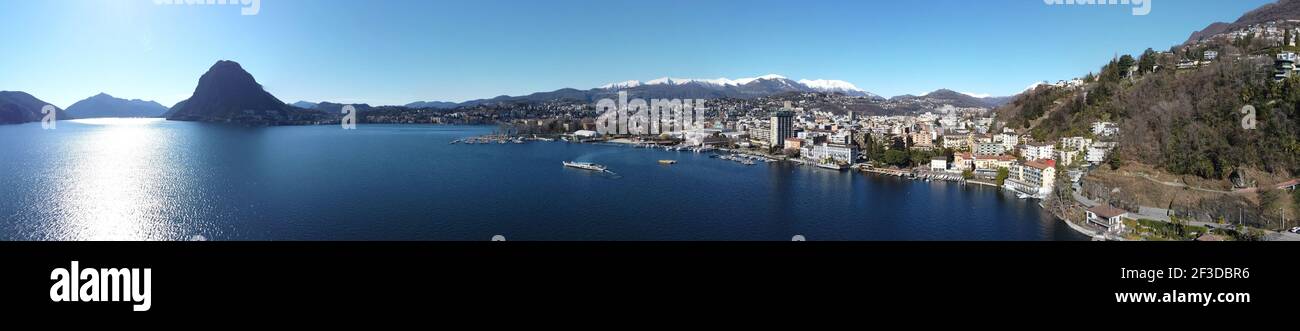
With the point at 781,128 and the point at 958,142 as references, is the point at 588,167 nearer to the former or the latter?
the point at 781,128

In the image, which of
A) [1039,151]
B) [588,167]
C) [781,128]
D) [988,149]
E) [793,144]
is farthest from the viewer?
[781,128]

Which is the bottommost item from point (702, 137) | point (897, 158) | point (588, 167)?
point (588, 167)

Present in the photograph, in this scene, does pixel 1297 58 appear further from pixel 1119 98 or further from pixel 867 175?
pixel 867 175

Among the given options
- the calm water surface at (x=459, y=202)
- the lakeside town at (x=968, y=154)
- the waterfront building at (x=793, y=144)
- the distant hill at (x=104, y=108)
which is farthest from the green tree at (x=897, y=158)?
the distant hill at (x=104, y=108)

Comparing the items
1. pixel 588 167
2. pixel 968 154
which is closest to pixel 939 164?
pixel 968 154

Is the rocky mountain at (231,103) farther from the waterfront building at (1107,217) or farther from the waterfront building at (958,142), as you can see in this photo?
the waterfront building at (1107,217)

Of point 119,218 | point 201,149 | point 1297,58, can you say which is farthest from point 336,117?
point 1297,58

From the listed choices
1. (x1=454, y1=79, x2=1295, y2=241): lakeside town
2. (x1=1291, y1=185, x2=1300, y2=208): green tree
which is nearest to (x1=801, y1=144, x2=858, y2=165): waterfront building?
(x1=454, y1=79, x2=1295, y2=241): lakeside town
